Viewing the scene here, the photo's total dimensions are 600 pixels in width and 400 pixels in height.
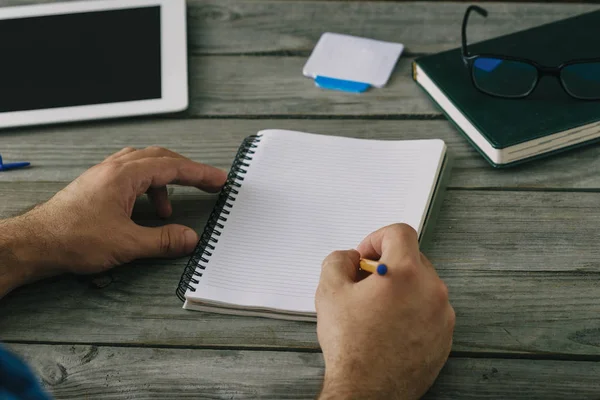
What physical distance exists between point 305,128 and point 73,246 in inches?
16.4

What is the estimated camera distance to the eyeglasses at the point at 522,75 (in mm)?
1154

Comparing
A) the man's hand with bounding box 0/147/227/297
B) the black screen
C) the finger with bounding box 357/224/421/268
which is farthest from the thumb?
the black screen

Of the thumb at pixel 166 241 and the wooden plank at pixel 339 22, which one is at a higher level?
the wooden plank at pixel 339 22

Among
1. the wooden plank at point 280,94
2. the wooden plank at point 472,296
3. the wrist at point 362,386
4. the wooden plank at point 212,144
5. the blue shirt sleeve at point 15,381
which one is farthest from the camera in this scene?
the wooden plank at point 280,94

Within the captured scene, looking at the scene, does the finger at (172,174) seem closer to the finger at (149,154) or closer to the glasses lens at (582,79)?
the finger at (149,154)

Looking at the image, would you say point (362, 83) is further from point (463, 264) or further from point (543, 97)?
point (463, 264)

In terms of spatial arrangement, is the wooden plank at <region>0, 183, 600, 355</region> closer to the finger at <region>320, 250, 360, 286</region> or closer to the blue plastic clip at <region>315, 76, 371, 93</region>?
the finger at <region>320, 250, 360, 286</region>

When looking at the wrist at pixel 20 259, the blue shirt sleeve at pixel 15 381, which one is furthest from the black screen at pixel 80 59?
the blue shirt sleeve at pixel 15 381

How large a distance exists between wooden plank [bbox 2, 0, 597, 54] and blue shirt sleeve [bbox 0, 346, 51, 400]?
36.1 inches

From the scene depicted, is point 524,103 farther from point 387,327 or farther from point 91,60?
point 91,60

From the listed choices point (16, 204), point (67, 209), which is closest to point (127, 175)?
point (67, 209)

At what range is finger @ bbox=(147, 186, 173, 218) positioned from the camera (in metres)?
1.08

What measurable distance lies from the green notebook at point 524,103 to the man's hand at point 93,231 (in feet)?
1.38

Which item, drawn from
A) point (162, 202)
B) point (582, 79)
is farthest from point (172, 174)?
point (582, 79)
